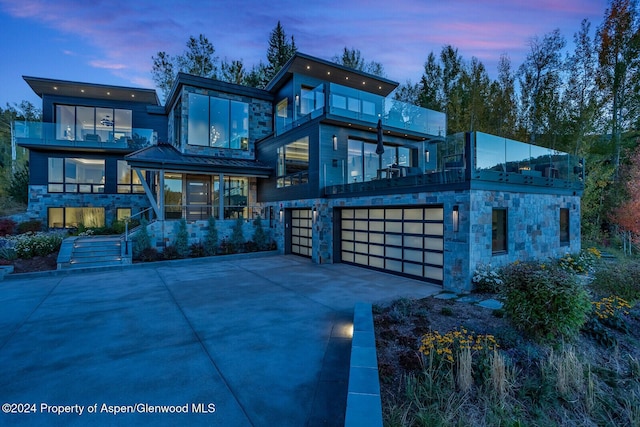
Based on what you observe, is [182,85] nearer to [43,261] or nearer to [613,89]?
[43,261]

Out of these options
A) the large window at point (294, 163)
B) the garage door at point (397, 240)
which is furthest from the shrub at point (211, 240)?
the garage door at point (397, 240)

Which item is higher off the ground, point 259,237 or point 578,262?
point 259,237

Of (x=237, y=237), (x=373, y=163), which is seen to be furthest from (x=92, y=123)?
(x=373, y=163)

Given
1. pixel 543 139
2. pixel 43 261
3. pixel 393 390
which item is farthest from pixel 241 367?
pixel 543 139

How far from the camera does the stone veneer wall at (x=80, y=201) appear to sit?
1666cm

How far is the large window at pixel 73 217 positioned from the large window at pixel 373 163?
15.2 meters

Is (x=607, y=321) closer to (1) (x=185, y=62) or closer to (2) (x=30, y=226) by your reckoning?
(2) (x=30, y=226)

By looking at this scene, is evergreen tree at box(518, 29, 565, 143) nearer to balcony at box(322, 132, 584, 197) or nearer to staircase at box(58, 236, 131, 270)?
balcony at box(322, 132, 584, 197)

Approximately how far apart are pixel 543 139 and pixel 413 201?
41.4ft

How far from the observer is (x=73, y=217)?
1728 centimetres

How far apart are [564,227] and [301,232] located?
1006 cm

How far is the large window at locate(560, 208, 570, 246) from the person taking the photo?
10516 mm

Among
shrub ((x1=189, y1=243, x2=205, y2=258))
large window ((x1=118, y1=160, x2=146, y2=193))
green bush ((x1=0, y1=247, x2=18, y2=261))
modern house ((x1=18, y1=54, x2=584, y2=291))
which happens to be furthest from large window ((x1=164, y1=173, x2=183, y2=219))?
green bush ((x1=0, y1=247, x2=18, y2=261))

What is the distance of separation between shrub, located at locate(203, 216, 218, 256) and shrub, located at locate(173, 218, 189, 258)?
31.9 inches
